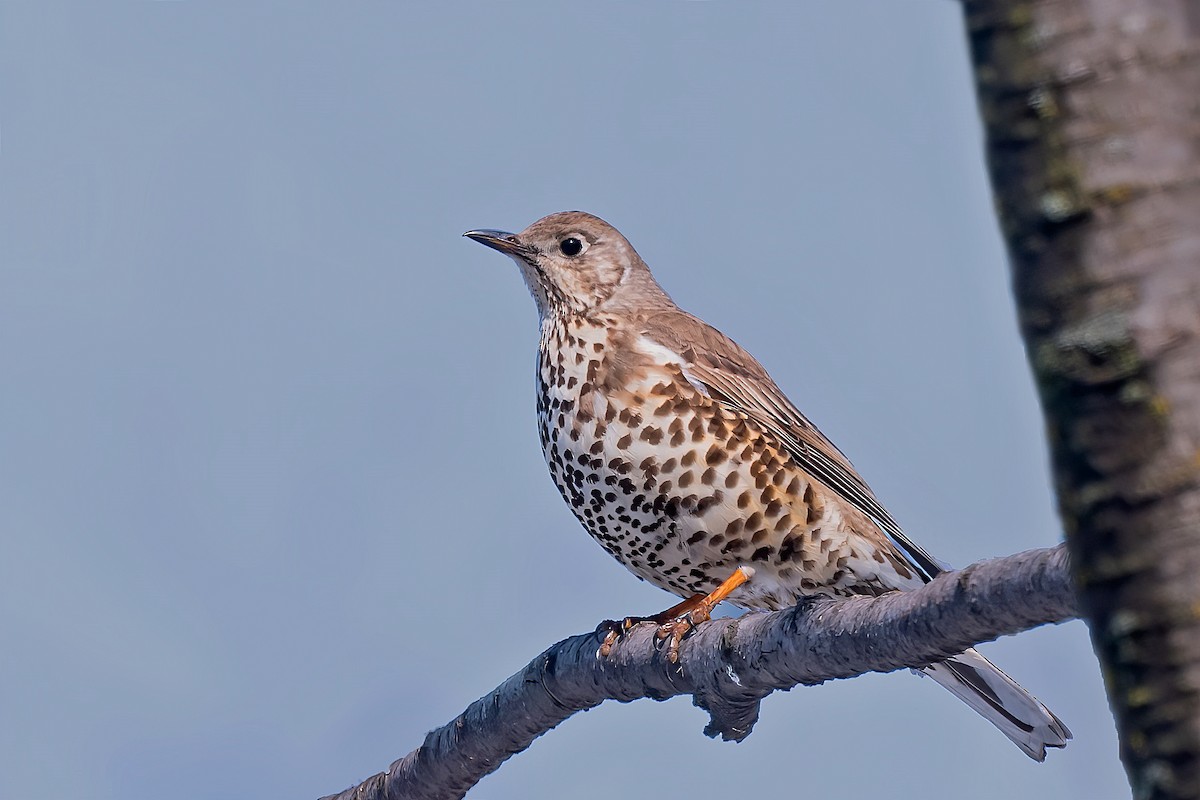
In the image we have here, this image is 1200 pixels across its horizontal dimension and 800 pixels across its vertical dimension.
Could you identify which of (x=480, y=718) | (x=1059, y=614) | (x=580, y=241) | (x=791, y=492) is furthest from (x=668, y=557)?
(x=1059, y=614)

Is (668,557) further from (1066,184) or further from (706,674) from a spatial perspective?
(1066,184)

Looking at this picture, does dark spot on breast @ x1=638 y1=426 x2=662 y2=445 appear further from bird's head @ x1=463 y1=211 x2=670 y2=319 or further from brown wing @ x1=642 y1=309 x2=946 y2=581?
bird's head @ x1=463 y1=211 x2=670 y2=319

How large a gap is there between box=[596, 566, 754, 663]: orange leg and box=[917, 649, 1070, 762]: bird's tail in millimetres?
797

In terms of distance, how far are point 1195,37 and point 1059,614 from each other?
1593 mm

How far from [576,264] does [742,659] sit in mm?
2821

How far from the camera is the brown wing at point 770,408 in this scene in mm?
5527

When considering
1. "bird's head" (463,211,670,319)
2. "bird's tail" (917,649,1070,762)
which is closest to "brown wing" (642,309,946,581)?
"bird's head" (463,211,670,319)

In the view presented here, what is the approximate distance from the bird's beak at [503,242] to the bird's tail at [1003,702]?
110 inches

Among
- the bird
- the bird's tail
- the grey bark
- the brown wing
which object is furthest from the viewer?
the brown wing

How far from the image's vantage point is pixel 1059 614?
2.87 m

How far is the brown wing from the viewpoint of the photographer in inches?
218

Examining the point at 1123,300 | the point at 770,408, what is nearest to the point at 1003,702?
the point at 770,408

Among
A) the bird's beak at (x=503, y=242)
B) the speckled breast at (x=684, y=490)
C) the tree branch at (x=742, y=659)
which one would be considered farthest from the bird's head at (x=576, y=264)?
the tree branch at (x=742, y=659)

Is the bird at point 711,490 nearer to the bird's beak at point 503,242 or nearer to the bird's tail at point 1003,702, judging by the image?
the bird's tail at point 1003,702
